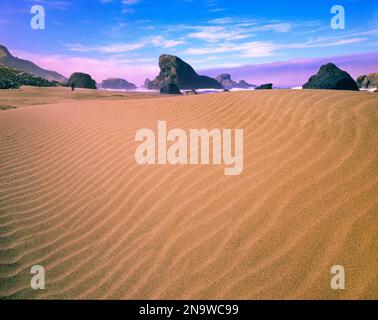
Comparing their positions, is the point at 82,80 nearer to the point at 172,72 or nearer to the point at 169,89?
the point at 169,89

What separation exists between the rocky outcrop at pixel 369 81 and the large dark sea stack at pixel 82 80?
1440 inches

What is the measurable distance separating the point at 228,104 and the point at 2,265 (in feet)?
15.9

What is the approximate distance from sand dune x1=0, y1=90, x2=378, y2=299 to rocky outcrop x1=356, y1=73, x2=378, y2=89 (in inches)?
1645

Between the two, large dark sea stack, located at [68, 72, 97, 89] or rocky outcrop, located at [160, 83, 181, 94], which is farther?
large dark sea stack, located at [68, 72, 97, 89]

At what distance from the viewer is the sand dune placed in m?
2.43

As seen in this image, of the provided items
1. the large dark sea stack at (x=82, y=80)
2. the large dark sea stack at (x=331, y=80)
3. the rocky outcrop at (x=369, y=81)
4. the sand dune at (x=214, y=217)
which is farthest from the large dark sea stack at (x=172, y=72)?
the sand dune at (x=214, y=217)

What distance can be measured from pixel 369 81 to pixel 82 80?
A: 127 ft

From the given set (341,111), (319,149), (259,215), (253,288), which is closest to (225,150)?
(319,149)

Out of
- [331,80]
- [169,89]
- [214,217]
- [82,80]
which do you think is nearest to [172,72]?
[82,80]

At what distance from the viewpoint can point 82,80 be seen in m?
41.6

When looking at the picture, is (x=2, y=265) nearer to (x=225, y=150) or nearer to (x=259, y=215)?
(x=259, y=215)

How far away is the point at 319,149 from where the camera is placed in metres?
3.70

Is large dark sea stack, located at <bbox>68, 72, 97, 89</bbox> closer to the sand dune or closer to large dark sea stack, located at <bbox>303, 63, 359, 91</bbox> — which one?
large dark sea stack, located at <bbox>303, 63, 359, 91</bbox>

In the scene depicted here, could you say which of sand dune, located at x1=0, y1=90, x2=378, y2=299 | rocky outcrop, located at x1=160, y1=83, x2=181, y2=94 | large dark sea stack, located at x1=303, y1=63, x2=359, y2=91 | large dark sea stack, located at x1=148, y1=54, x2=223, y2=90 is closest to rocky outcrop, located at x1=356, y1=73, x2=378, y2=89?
large dark sea stack, located at x1=303, y1=63, x2=359, y2=91
